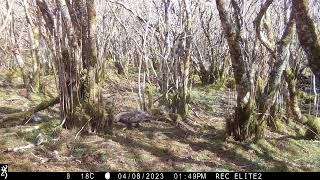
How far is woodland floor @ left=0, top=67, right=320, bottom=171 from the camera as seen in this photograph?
5000 mm

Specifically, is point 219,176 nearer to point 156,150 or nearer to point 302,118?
point 156,150

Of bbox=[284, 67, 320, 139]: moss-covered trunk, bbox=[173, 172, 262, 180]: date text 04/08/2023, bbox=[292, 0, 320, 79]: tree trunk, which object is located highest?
bbox=[292, 0, 320, 79]: tree trunk

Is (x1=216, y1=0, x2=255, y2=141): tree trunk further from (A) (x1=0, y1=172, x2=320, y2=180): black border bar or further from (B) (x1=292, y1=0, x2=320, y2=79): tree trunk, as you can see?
(B) (x1=292, y1=0, x2=320, y2=79): tree trunk

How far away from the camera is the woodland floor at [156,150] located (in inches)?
197

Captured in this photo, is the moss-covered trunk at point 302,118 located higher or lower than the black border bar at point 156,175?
higher

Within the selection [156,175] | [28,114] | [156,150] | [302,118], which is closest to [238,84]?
[156,150]

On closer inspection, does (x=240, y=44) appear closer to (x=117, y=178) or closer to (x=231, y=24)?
(x=231, y=24)

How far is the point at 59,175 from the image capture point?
14.6ft

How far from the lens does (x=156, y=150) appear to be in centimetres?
561

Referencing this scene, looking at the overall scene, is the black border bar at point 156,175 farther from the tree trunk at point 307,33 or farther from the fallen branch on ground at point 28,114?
the fallen branch on ground at point 28,114

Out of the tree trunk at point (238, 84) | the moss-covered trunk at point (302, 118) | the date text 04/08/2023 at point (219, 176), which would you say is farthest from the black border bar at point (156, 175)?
the moss-covered trunk at point (302, 118)

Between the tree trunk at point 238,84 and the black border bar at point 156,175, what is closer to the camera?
the black border bar at point 156,175

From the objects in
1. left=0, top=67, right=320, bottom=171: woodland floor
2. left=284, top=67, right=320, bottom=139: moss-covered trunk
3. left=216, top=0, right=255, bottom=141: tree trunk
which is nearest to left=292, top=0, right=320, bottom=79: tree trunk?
left=216, top=0, right=255, bottom=141: tree trunk

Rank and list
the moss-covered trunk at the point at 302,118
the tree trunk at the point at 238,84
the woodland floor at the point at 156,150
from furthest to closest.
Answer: the moss-covered trunk at the point at 302,118, the tree trunk at the point at 238,84, the woodland floor at the point at 156,150
